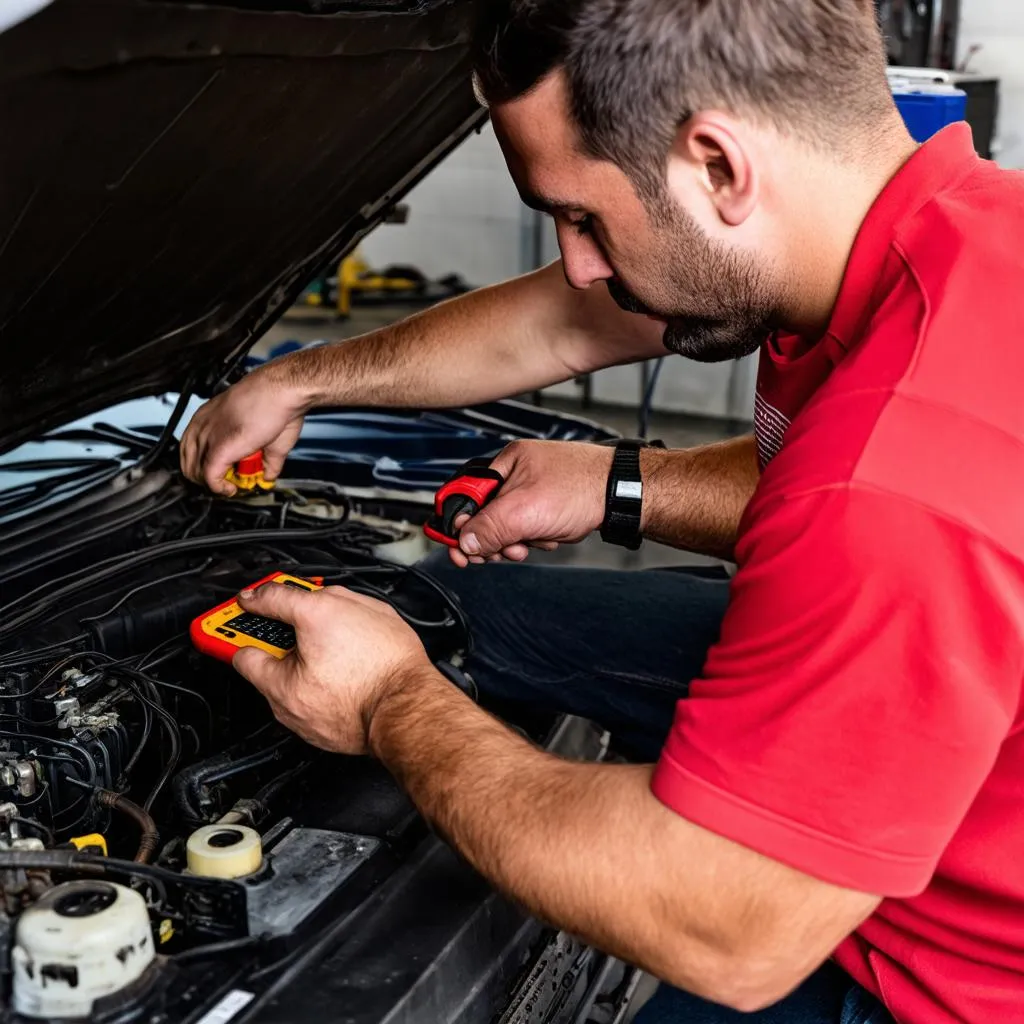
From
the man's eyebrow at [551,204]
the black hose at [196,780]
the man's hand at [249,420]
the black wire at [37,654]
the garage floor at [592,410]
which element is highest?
the man's eyebrow at [551,204]

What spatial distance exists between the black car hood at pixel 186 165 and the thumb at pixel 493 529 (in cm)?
43

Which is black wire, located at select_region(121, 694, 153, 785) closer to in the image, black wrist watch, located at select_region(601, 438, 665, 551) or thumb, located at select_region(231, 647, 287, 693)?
thumb, located at select_region(231, 647, 287, 693)

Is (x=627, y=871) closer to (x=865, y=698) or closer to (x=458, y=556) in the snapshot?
(x=865, y=698)

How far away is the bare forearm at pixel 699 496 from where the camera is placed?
1540 millimetres

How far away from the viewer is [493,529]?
1410mm

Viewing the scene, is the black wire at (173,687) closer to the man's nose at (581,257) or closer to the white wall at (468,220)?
the man's nose at (581,257)

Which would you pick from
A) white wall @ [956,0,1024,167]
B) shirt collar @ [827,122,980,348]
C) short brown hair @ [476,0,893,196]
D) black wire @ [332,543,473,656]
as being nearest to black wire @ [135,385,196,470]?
black wire @ [332,543,473,656]

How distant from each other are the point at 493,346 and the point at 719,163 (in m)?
0.77

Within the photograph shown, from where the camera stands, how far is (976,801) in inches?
37.6

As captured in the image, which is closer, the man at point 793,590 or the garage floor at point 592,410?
the man at point 793,590

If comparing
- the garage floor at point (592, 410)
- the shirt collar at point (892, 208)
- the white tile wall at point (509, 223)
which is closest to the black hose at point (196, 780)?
the shirt collar at point (892, 208)

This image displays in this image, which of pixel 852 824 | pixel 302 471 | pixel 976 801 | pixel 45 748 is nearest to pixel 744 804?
pixel 852 824

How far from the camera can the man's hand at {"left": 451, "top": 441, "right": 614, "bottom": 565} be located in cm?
141

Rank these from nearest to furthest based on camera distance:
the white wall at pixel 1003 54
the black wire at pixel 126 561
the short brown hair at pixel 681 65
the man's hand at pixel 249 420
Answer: the short brown hair at pixel 681 65 < the black wire at pixel 126 561 < the man's hand at pixel 249 420 < the white wall at pixel 1003 54
